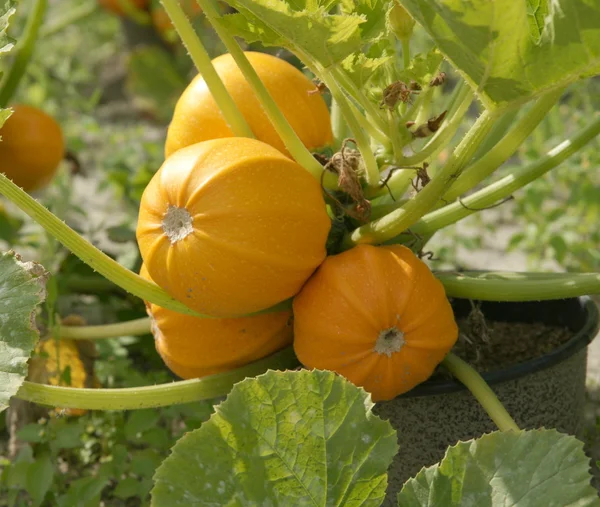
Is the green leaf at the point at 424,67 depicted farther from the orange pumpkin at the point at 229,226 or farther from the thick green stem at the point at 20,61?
the thick green stem at the point at 20,61

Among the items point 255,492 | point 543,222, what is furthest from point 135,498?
point 543,222

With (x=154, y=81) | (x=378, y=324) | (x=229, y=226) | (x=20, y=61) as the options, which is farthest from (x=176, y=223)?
(x=154, y=81)

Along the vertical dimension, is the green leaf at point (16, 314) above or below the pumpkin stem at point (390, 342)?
above

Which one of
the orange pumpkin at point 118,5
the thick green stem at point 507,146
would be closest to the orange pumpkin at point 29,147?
the thick green stem at point 507,146

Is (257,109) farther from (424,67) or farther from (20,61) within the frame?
(20,61)

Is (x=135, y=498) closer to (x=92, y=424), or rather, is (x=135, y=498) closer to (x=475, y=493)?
(x=92, y=424)

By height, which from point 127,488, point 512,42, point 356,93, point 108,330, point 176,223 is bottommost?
point 127,488
